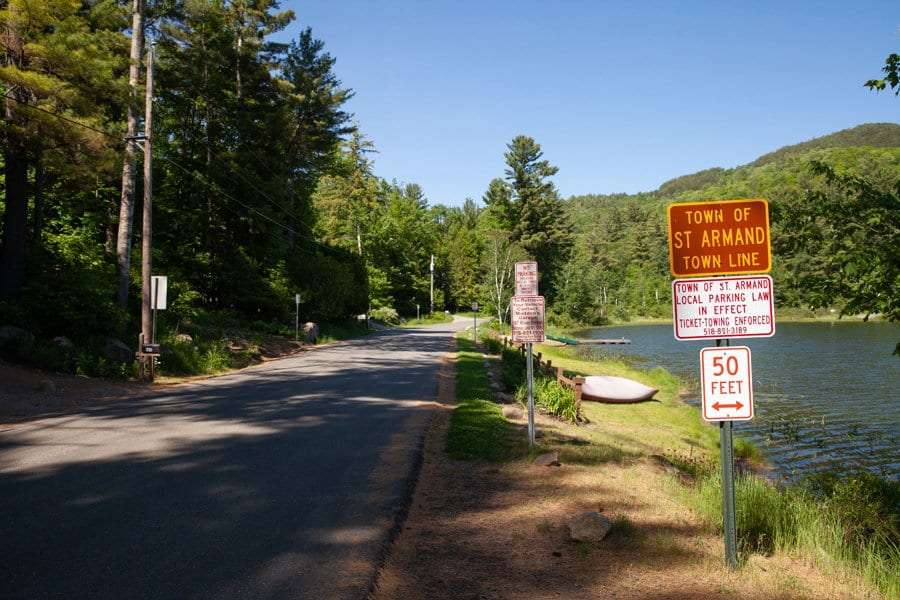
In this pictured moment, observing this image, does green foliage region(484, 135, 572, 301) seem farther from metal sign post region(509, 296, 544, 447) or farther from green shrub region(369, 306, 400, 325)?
metal sign post region(509, 296, 544, 447)

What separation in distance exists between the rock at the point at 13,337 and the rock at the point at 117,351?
71.4 inches

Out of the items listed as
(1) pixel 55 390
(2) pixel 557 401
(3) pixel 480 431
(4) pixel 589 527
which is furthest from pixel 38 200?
(4) pixel 589 527

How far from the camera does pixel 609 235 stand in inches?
5320

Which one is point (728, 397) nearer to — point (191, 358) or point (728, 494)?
point (728, 494)

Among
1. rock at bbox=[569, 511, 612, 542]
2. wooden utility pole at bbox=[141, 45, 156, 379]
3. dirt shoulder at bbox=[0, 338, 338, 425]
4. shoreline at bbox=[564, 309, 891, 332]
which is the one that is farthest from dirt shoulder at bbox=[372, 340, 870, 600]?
shoreline at bbox=[564, 309, 891, 332]

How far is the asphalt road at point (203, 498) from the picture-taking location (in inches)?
169

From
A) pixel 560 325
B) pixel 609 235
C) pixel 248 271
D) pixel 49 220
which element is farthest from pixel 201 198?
pixel 609 235

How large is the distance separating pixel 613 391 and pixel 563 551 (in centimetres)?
1467

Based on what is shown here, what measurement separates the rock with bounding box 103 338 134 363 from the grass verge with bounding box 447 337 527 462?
9.42m

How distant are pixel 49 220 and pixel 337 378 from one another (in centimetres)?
1498

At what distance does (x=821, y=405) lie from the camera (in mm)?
20016

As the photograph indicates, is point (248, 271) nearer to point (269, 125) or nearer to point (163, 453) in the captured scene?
point (269, 125)

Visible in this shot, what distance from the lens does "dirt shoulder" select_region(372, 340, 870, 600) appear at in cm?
430

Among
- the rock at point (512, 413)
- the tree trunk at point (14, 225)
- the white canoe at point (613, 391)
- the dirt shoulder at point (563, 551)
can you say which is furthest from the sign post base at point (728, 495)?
the tree trunk at point (14, 225)
